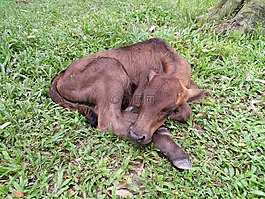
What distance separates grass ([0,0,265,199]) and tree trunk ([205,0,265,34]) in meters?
0.21

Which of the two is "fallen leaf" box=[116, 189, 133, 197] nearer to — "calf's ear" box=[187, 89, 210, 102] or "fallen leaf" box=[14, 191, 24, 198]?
"fallen leaf" box=[14, 191, 24, 198]

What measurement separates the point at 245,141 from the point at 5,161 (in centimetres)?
255

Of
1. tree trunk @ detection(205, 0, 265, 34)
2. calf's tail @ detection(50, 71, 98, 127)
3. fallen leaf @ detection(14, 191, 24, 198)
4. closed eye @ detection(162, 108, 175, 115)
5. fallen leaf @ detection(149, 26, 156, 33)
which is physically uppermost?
tree trunk @ detection(205, 0, 265, 34)

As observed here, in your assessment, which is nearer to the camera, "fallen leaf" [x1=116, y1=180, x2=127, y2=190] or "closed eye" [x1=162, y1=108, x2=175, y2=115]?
"fallen leaf" [x1=116, y1=180, x2=127, y2=190]

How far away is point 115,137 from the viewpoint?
3.75 meters

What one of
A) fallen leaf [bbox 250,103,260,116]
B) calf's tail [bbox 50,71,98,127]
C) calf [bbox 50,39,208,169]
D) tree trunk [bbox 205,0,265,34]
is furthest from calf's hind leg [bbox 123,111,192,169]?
tree trunk [bbox 205,0,265,34]

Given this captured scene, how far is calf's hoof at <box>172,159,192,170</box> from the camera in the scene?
3354 millimetres

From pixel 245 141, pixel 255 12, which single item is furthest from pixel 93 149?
pixel 255 12

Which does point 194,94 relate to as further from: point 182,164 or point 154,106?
point 182,164

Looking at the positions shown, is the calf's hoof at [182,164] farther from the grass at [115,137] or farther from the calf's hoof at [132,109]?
the calf's hoof at [132,109]

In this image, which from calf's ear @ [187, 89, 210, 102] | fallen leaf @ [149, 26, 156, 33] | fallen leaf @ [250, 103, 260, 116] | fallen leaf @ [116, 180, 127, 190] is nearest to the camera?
fallen leaf @ [116, 180, 127, 190]

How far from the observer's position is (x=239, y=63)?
16.9ft

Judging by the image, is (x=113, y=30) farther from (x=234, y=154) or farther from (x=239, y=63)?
(x=234, y=154)

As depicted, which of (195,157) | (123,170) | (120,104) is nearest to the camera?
(123,170)
